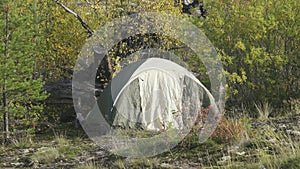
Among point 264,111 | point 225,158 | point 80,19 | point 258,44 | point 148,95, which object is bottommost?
point 225,158

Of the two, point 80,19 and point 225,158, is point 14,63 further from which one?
point 225,158

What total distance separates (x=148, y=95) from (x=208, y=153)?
13.3ft

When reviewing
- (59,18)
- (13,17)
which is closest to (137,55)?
(59,18)

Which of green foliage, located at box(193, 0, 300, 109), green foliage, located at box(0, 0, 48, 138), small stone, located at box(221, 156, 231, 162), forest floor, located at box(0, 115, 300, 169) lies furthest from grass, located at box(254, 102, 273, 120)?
green foliage, located at box(0, 0, 48, 138)

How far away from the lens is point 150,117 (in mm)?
10773

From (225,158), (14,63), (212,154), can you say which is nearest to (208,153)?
(212,154)

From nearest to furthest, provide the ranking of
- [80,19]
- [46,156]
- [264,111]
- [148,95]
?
[46,156], [148,95], [264,111], [80,19]

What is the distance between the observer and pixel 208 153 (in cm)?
702

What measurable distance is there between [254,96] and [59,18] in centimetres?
636

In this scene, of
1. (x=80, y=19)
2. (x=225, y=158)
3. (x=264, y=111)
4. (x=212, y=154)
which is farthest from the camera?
(x=80, y=19)

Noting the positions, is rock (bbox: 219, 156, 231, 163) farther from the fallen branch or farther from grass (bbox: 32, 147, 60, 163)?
the fallen branch

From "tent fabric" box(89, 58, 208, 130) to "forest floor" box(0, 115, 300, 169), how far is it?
1382 millimetres

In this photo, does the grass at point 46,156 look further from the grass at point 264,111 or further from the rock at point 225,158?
the grass at point 264,111

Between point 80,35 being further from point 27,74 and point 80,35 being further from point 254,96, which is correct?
point 254,96
